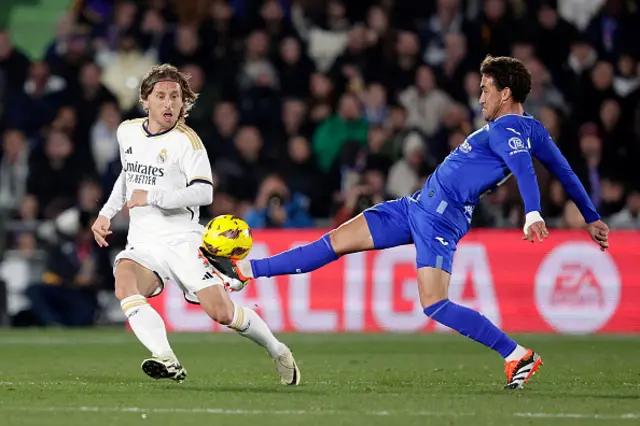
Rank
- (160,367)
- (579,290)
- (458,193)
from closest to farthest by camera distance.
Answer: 1. (160,367)
2. (458,193)
3. (579,290)

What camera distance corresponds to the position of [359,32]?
17438 mm

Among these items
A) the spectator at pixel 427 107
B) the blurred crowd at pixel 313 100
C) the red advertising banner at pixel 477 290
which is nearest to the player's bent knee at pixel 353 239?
the red advertising banner at pixel 477 290

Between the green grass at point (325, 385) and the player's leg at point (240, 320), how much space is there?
0.17m

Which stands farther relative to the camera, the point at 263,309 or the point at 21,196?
the point at 21,196

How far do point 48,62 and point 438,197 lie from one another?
10423 mm

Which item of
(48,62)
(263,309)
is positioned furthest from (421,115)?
(48,62)

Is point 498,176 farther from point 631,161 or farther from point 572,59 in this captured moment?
point 572,59

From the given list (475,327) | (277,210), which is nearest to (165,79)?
(475,327)

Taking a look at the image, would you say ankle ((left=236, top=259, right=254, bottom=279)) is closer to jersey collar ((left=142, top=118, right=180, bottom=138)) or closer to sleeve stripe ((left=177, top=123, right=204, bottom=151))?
sleeve stripe ((left=177, top=123, right=204, bottom=151))

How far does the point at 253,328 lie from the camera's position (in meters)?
8.39

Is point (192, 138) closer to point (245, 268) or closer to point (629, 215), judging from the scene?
point (245, 268)

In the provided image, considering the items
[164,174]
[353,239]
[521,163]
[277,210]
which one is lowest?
[277,210]

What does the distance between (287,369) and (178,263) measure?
0.99m

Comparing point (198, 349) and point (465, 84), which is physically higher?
point (465, 84)
